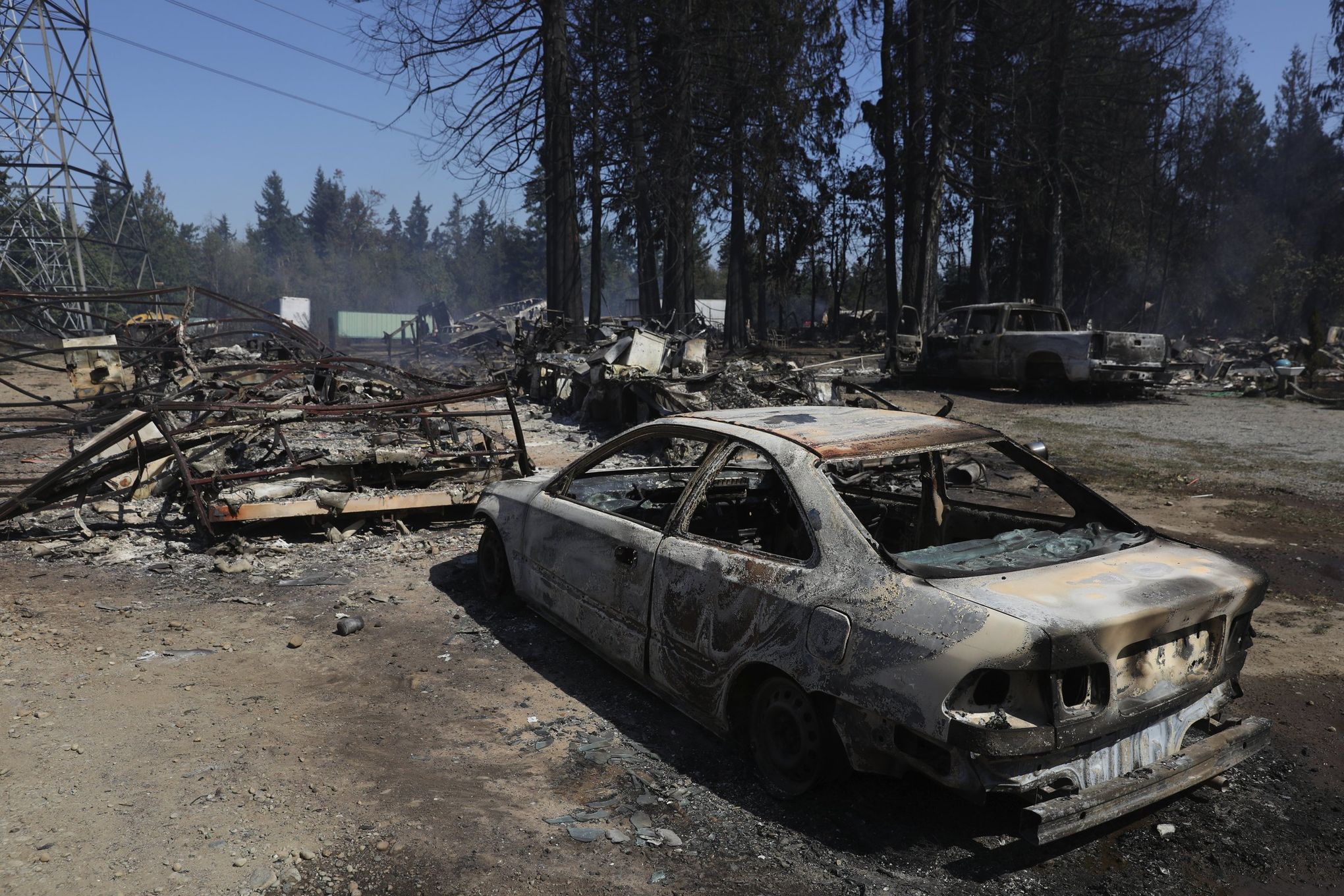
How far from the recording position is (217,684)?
4145 millimetres

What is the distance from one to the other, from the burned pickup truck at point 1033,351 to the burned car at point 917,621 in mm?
12035

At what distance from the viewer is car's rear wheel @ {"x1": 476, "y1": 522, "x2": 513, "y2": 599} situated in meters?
5.21

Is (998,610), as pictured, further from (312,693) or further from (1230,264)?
(1230,264)

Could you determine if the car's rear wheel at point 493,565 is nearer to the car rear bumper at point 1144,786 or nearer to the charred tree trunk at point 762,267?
the car rear bumper at point 1144,786

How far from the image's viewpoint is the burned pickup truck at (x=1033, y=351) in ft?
48.4

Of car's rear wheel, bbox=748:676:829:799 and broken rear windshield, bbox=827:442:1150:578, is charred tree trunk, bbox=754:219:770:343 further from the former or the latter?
car's rear wheel, bbox=748:676:829:799

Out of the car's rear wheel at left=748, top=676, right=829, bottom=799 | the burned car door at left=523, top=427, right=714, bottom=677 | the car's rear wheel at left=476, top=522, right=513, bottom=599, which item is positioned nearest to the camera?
the car's rear wheel at left=748, top=676, right=829, bottom=799

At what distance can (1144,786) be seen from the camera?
2.64 metres

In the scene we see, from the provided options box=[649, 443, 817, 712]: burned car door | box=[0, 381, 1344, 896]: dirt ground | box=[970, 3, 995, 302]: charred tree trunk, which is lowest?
box=[0, 381, 1344, 896]: dirt ground

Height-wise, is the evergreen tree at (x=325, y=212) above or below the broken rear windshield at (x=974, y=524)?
above

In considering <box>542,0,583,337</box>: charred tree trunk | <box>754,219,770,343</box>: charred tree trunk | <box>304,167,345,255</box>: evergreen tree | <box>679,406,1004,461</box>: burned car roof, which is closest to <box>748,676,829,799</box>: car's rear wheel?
<box>679,406,1004,461</box>: burned car roof

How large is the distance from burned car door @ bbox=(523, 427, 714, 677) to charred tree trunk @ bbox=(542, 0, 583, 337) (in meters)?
13.4

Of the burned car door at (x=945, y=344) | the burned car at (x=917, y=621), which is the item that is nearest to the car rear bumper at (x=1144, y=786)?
the burned car at (x=917, y=621)

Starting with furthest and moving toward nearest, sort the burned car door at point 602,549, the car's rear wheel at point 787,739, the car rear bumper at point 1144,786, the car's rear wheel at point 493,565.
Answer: the car's rear wheel at point 493,565, the burned car door at point 602,549, the car's rear wheel at point 787,739, the car rear bumper at point 1144,786
